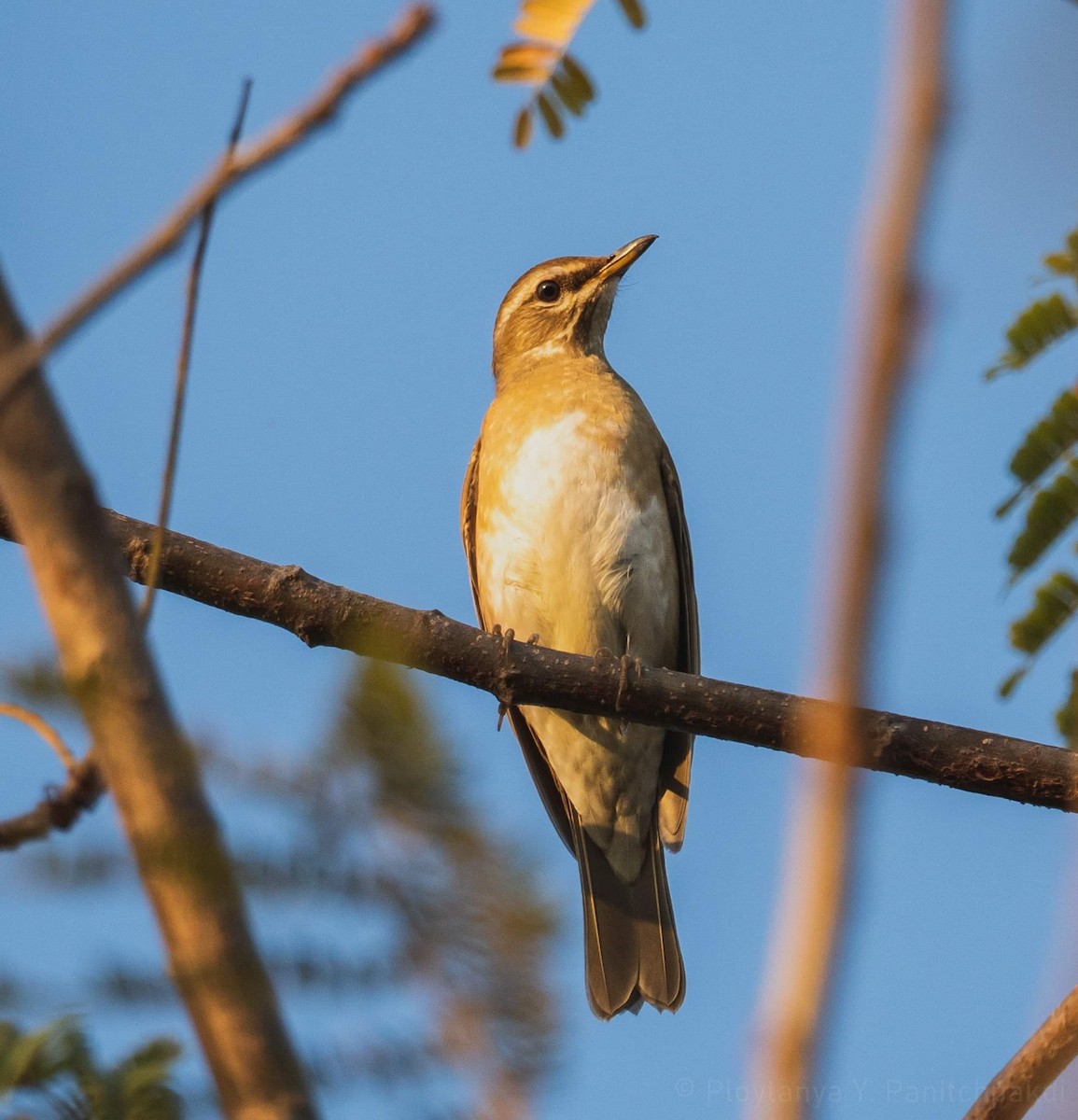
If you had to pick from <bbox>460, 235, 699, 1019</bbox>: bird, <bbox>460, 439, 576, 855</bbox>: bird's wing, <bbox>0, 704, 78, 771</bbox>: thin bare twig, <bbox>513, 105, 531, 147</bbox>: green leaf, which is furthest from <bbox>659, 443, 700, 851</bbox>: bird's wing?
<bbox>0, 704, 78, 771</bbox>: thin bare twig

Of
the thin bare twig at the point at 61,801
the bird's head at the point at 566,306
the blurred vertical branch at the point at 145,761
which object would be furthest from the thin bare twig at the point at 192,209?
the bird's head at the point at 566,306

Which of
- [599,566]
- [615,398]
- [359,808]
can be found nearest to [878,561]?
[359,808]

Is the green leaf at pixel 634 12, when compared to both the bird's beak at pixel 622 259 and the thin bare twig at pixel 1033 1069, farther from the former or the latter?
the bird's beak at pixel 622 259

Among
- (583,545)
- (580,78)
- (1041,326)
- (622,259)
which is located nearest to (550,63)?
(580,78)

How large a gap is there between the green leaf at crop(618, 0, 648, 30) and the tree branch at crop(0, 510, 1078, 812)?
230 centimetres

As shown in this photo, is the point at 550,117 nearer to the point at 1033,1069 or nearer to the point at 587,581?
the point at 1033,1069

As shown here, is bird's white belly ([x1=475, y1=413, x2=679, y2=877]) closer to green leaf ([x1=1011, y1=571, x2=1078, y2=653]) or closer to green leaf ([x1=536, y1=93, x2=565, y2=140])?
green leaf ([x1=1011, y1=571, x2=1078, y2=653])

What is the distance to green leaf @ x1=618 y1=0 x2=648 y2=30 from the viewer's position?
411cm

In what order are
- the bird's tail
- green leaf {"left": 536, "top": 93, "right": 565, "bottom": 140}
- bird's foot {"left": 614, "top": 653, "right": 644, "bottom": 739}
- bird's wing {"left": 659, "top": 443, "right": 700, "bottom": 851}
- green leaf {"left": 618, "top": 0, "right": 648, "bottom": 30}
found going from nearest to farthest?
green leaf {"left": 618, "top": 0, "right": 648, "bottom": 30} < green leaf {"left": 536, "top": 93, "right": 565, "bottom": 140} < bird's foot {"left": 614, "top": 653, "right": 644, "bottom": 739} < the bird's tail < bird's wing {"left": 659, "top": 443, "right": 700, "bottom": 851}

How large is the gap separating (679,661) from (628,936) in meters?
1.67

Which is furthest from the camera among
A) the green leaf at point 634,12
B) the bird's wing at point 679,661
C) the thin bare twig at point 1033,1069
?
the bird's wing at point 679,661

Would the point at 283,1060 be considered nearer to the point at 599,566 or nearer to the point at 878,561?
the point at 878,561

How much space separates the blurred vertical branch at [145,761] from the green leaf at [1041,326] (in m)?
4.33

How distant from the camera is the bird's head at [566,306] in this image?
416 inches
